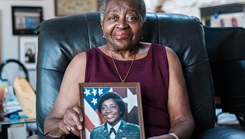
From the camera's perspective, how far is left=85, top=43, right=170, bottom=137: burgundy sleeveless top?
4.56 feet

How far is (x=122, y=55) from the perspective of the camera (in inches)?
57.9

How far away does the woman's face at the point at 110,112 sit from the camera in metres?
1.17

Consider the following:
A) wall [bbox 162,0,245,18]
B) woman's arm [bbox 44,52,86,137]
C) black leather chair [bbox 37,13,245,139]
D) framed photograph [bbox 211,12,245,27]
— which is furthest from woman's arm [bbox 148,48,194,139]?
wall [bbox 162,0,245,18]

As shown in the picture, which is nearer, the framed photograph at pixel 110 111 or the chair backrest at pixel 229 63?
the framed photograph at pixel 110 111

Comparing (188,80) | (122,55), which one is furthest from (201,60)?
(122,55)

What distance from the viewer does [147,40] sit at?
1.68 metres

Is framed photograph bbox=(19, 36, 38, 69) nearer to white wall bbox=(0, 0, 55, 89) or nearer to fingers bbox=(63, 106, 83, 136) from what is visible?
white wall bbox=(0, 0, 55, 89)

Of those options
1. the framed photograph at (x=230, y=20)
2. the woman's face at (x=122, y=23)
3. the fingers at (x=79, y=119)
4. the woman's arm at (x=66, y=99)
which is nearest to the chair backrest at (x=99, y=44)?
the woman's arm at (x=66, y=99)

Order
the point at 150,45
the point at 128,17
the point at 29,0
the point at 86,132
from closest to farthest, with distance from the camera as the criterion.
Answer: the point at 86,132
the point at 128,17
the point at 150,45
the point at 29,0

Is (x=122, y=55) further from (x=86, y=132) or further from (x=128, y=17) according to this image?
(x=86, y=132)

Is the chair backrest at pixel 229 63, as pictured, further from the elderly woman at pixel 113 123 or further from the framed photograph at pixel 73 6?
the framed photograph at pixel 73 6

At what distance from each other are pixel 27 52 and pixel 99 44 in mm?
2020

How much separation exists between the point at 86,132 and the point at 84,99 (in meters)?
0.11

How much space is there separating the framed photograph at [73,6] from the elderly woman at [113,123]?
8.33ft
